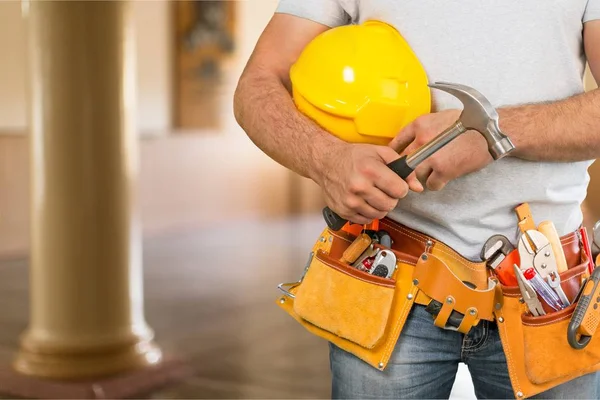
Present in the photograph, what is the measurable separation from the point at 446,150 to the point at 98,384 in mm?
3558

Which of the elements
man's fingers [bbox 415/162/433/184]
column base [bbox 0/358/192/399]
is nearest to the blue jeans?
man's fingers [bbox 415/162/433/184]

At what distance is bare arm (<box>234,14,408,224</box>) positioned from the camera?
4.77 feet

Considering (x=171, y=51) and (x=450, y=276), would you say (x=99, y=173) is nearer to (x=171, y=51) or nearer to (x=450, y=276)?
(x=450, y=276)

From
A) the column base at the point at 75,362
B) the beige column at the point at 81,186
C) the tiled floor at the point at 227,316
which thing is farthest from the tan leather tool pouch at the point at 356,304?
the column base at the point at 75,362

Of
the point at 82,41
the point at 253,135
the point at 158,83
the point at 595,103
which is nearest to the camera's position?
the point at 595,103

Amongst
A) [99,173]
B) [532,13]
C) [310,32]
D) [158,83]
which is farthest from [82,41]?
[158,83]

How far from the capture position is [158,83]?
10.7m

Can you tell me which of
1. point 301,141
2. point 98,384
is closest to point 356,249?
point 301,141

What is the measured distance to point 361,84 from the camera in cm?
155

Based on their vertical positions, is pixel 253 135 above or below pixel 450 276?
above

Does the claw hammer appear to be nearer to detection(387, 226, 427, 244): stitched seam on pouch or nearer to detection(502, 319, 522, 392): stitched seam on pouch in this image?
detection(387, 226, 427, 244): stitched seam on pouch

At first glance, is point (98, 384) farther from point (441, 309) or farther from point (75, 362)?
point (441, 309)

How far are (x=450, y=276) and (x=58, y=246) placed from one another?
11.0ft

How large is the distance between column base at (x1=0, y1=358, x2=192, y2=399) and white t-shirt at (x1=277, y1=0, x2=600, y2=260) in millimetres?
3240
